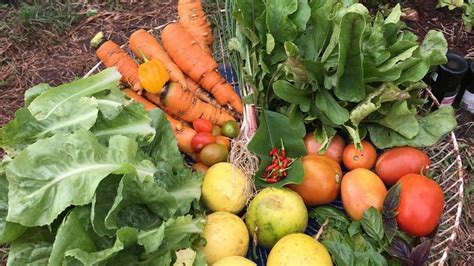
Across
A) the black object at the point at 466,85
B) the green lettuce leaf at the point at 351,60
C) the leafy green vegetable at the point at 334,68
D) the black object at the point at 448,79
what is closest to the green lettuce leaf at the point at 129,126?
the leafy green vegetable at the point at 334,68

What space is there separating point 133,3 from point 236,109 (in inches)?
55.2

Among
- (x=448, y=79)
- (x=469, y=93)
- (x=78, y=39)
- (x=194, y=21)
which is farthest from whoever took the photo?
(x=78, y=39)

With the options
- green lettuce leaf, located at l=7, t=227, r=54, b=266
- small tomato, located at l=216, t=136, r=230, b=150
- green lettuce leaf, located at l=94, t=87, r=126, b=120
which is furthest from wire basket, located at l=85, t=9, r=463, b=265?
green lettuce leaf, located at l=7, t=227, r=54, b=266

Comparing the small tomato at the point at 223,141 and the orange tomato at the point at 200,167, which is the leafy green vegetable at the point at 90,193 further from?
the small tomato at the point at 223,141

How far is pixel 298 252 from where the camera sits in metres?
1.33

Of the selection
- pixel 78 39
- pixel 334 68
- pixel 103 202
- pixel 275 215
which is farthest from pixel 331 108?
pixel 78 39

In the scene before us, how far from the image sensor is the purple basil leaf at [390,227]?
1.39 meters

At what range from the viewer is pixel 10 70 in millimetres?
2648

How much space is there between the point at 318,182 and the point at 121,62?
0.85m

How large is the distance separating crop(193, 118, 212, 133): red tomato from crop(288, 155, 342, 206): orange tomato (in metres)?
0.36

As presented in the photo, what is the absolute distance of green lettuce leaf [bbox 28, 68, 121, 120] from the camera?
148 centimetres

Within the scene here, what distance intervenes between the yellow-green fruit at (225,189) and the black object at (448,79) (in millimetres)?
1088

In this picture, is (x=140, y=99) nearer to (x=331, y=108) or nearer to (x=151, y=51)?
(x=151, y=51)

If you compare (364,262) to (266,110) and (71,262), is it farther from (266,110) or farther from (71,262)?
(71,262)
